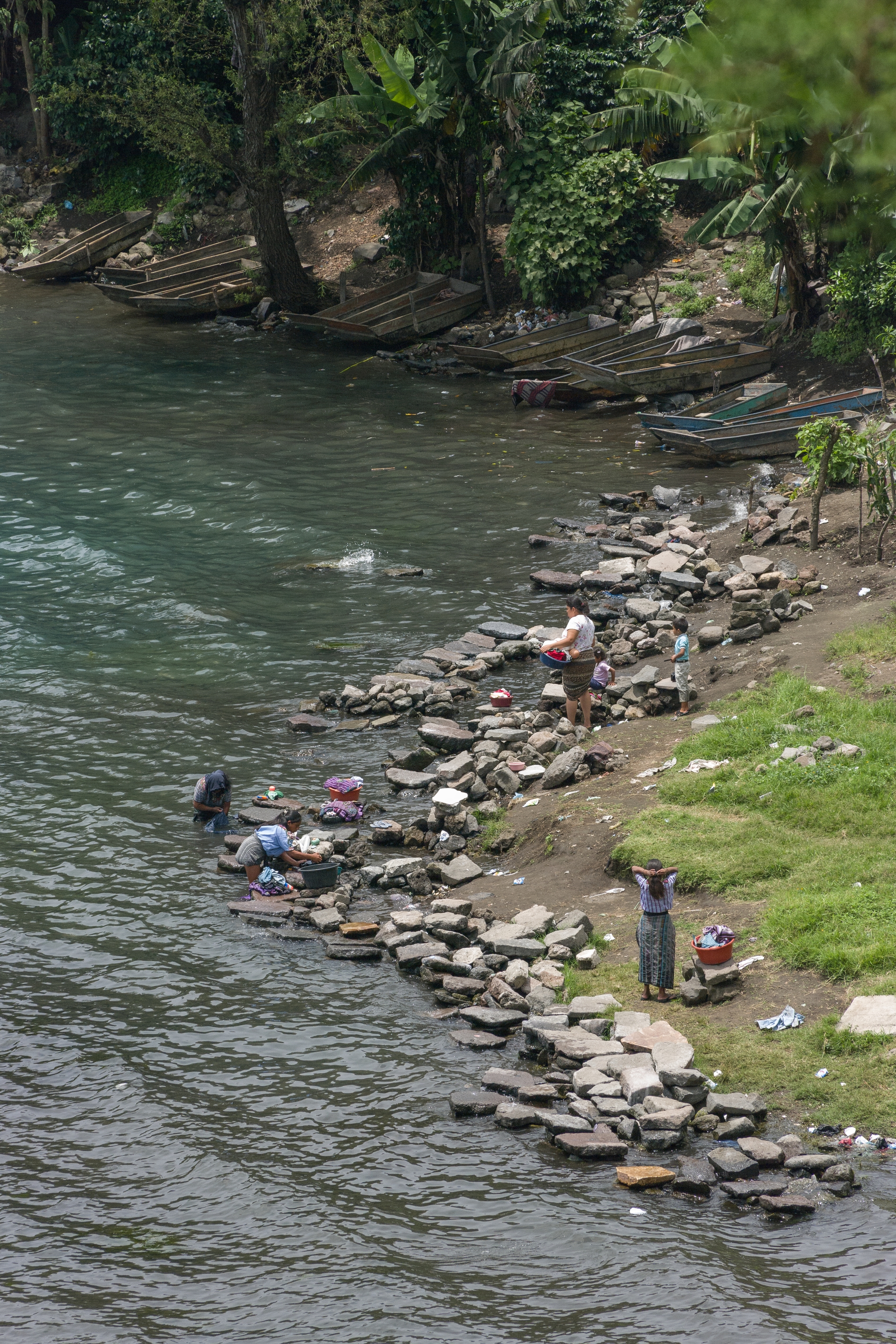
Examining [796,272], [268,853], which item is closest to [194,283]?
[796,272]

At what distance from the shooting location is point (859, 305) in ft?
76.4

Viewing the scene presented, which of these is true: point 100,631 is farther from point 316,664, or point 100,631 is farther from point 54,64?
point 54,64

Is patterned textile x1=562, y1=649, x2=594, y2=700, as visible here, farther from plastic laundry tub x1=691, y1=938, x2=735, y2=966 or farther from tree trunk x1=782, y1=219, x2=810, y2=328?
tree trunk x1=782, y1=219, x2=810, y2=328

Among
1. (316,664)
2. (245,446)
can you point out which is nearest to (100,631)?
(316,664)

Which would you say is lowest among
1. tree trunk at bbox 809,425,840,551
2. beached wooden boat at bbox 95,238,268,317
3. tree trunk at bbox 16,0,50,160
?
tree trunk at bbox 809,425,840,551

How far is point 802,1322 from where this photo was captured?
6469 mm

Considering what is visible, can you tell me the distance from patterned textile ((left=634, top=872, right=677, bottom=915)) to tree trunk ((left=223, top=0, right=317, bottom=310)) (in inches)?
1066

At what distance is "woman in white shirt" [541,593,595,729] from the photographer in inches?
542

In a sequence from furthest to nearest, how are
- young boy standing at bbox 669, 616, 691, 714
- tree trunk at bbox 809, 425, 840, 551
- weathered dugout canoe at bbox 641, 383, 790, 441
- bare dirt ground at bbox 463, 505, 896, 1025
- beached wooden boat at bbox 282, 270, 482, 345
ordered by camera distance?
1. beached wooden boat at bbox 282, 270, 482, 345
2. weathered dugout canoe at bbox 641, 383, 790, 441
3. tree trunk at bbox 809, 425, 840, 551
4. young boy standing at bbox 669, 616, 691, 714
5. bare dirt ground at bbox 463, 505, 896, 1025

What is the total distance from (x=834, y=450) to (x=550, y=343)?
37.2 ft

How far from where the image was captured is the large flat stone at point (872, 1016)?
830cm

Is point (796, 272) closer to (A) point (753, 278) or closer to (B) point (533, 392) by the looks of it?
(A) point (753, 278)

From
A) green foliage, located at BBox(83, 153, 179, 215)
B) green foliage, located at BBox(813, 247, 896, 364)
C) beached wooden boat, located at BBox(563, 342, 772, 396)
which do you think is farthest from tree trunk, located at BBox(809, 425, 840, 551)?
green foliage, located at BBox(83, 153, 179, 215)

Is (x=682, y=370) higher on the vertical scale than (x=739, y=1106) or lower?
higher
